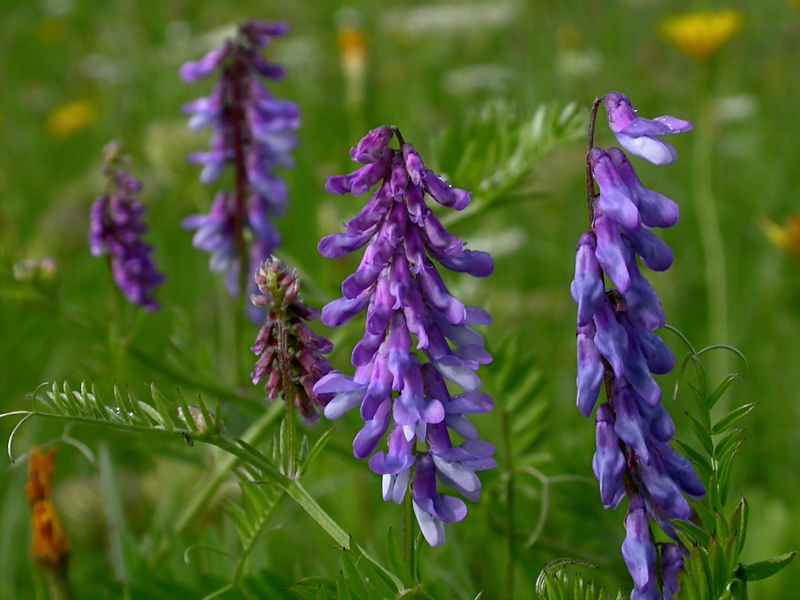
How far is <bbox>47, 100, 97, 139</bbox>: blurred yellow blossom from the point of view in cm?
567

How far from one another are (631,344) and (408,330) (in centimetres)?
27

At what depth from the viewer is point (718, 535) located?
1.17 metres

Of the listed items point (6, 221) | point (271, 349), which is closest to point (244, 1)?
point (6, 221)

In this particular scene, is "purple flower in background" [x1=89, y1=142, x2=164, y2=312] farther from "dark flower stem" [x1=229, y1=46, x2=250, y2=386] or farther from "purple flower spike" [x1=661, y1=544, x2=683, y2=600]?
"purple flower spike" [x1=661, y1=544, x2=683, y2=600]

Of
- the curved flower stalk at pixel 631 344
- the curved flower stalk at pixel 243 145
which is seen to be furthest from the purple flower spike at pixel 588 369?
the curved flower stalk at pixel 243 145

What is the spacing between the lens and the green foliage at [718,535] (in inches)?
44.8

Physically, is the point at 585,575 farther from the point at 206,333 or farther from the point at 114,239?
the point at 206,333

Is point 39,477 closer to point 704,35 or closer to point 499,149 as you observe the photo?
point 499,149

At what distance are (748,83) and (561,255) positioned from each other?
94.2 inches

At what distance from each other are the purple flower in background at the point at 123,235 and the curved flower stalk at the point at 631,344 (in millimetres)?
1301

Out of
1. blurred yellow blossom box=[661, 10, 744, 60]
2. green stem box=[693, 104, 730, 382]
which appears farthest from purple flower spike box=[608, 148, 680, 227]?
blurred yellow blossom box=[661, 10, 744, 60]

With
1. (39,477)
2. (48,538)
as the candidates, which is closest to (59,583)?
(48,538)

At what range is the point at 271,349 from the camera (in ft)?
4.21

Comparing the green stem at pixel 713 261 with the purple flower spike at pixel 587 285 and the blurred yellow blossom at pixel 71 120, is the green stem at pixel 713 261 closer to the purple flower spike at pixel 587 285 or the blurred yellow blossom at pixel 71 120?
the purple flower spike at pixel 587 285
